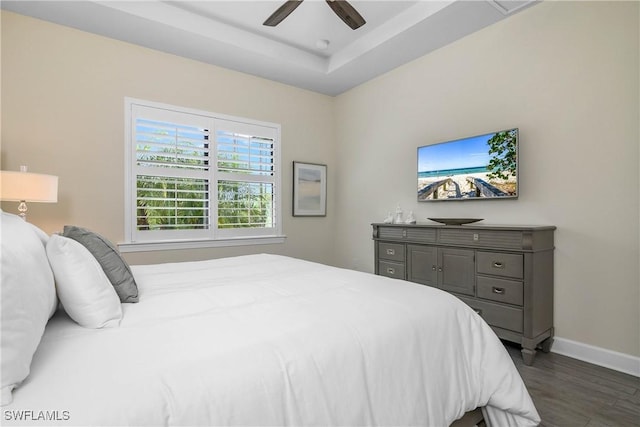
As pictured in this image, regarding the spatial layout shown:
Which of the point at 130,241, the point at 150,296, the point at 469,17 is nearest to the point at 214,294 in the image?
the point at 150,296

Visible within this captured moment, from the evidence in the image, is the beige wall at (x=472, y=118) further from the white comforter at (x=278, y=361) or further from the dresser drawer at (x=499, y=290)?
the white comforter at (x=278, y=361)

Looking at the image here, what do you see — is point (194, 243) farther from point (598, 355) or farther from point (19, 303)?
point (598, 355)

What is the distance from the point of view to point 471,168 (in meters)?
3.17

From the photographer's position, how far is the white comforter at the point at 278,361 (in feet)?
2.62

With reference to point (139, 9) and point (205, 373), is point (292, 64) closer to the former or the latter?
point (139, 9)

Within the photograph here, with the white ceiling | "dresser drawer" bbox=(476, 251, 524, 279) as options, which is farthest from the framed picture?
"dresser drawer" bbox=(476, 251, 524, 279)

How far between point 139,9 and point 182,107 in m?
0.96

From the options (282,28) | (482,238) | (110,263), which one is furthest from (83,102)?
(482,238)

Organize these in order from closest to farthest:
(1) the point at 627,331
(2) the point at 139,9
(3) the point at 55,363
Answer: (3) the point at 55,363
(1) the point at 627,331
(2) the point at 139,9

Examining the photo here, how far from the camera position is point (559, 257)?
Answer: 8.80 feet

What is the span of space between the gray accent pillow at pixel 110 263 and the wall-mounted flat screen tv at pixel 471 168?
2887 mm

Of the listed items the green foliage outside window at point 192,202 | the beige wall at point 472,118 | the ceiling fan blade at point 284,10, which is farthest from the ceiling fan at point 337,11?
the green foliage outside window at point 192,202

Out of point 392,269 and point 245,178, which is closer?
point 392,269

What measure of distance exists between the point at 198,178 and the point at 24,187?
159cm
